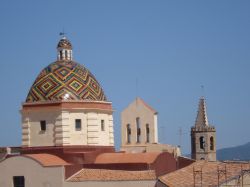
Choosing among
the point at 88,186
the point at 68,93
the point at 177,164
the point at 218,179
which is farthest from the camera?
the point at 177,164

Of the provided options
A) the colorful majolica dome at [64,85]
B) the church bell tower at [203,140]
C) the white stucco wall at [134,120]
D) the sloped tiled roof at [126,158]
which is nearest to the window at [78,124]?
the colorful majolica dome at [64,85]

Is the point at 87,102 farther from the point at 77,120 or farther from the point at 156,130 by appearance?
the point at 156,130

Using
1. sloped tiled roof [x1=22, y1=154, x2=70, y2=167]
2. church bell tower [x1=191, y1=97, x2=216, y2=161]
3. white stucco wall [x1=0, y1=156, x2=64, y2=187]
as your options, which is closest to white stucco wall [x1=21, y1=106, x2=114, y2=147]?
sloped tiled roof [x1=22, y1=154, x2=70, y2=167]

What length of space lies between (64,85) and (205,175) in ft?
24.8

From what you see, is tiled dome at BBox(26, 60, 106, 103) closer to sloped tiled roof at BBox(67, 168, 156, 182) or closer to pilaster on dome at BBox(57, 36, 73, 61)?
pilaster on dome at BBox(57, 36, 73, 61)

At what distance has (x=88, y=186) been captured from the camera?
28.1 meters

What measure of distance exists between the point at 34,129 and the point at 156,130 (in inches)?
277

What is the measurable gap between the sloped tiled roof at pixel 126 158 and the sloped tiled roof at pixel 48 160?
1691mm

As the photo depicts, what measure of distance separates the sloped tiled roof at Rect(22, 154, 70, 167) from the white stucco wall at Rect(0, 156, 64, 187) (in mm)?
152

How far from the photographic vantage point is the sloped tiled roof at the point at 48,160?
94.3 ft

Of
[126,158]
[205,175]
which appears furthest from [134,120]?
[205,175]

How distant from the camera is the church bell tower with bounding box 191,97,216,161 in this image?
46.0 m

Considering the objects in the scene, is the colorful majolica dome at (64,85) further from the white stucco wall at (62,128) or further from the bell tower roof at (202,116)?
the bell tower roof at (202,116)

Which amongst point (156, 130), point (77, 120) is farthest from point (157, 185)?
point (156, 130)
